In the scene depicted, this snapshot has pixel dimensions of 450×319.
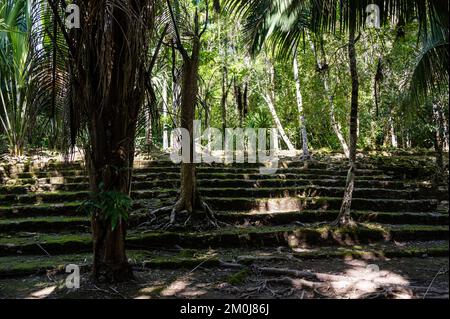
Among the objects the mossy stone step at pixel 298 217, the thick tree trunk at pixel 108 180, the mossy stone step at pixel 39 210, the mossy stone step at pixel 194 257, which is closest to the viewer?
the thick tree trunk at pixel 108 180

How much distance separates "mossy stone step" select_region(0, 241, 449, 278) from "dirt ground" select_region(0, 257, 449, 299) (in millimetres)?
114

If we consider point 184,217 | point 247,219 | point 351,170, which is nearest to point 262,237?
point 247,219

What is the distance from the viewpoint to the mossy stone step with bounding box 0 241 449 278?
468cm

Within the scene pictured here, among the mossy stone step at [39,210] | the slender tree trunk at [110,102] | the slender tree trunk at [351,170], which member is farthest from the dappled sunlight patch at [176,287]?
the mossy stone step at [39,210]

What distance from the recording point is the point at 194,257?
530cm

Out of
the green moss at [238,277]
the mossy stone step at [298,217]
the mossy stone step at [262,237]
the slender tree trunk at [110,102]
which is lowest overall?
the green moss at [238,277]

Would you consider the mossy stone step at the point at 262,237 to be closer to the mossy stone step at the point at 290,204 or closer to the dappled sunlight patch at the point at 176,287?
the mossy stone step at the point at 290,204

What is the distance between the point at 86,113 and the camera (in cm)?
383

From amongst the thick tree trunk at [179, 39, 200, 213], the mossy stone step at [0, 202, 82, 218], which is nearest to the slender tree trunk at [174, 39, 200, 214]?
the thick tree trunk at [179, 39, 200, 213]

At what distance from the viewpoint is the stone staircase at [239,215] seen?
211 inches

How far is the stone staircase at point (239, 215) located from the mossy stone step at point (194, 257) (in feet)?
0.04

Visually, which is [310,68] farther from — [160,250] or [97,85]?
[97,85]
